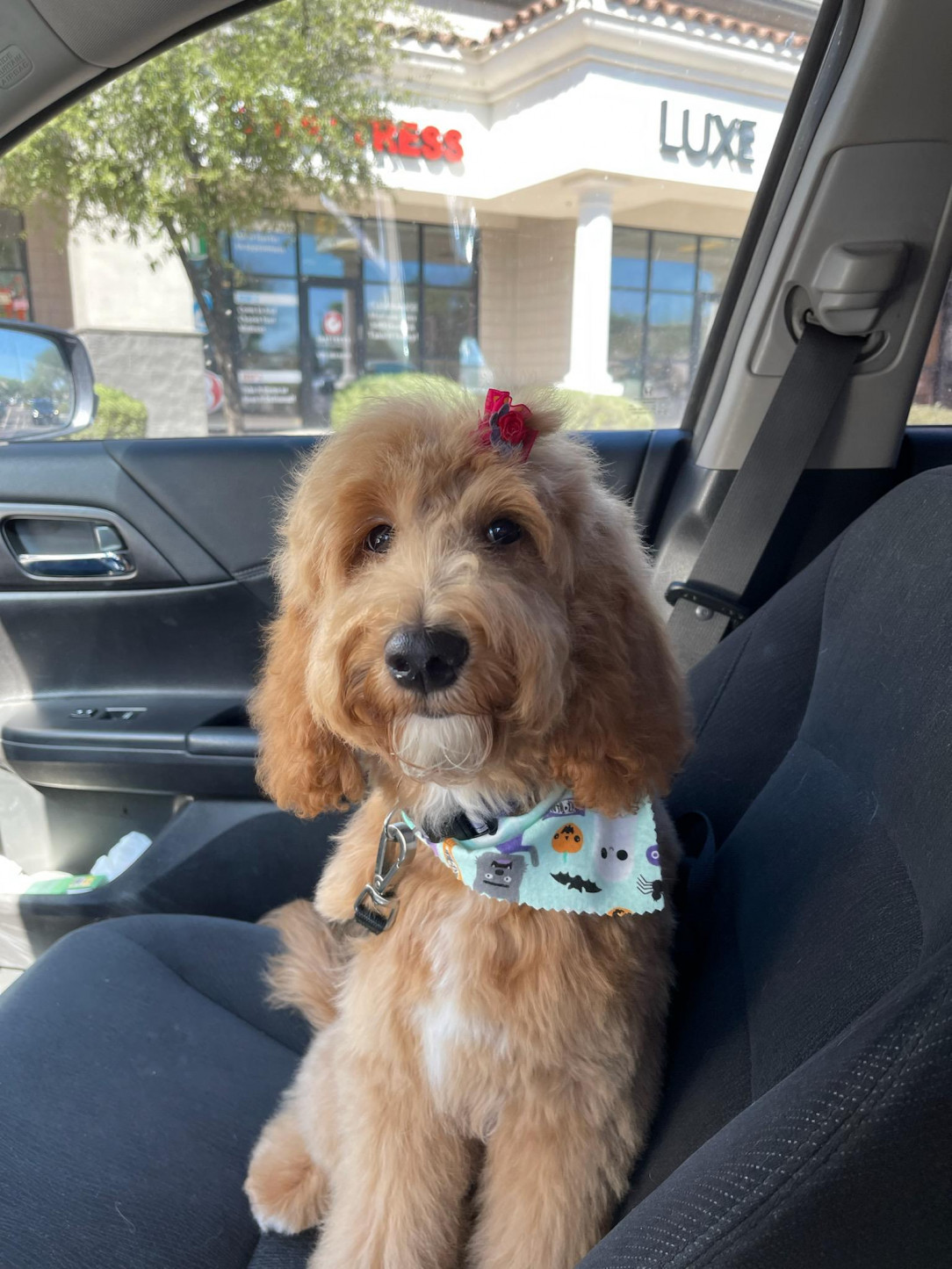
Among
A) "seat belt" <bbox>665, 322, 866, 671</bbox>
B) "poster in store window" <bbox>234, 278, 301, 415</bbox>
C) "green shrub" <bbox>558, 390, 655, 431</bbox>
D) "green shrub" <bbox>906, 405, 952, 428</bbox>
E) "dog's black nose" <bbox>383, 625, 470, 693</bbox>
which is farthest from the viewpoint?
"poster in store window" <bbox>234, 278, 301, 415</bbox>

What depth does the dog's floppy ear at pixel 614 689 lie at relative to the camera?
1.44 meters

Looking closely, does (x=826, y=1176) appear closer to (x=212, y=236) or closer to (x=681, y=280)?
(x=681, y=280)

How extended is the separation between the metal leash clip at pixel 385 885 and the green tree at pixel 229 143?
238 centimetres

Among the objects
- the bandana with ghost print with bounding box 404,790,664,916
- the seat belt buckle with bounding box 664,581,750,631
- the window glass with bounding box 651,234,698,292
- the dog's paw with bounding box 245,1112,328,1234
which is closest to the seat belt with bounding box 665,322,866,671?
the seat belt buckle with bounding box 664,581,750,631

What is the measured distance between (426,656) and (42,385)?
2.80 m

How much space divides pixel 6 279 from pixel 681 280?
2.40 m

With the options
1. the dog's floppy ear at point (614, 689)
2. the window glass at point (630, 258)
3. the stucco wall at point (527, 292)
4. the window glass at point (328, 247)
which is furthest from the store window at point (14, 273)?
the dog's floppy ear at point (614, 689)

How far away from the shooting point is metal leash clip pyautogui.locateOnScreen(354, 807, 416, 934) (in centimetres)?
158

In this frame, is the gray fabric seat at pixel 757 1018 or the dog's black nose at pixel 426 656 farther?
the dog's black nose at pixel 426 656

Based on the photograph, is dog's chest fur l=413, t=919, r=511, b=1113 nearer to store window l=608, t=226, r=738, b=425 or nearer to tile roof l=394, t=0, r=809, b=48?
store window l=608, t=226, r=738, b=425

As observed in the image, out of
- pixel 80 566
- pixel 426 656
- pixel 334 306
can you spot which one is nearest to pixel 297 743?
pixel 426 656

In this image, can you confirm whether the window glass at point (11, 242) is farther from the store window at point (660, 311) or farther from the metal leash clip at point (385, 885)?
the metal leash clip at point (385, 885)

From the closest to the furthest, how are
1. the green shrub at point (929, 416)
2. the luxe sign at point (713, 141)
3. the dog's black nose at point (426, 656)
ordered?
the dog's black nose at point (426, 656)
the green shrub at point (929, 416)
the luxe sign at point (713, 141)

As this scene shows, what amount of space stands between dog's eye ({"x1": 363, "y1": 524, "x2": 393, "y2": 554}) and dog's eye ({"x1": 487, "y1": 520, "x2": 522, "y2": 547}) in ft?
0.53
